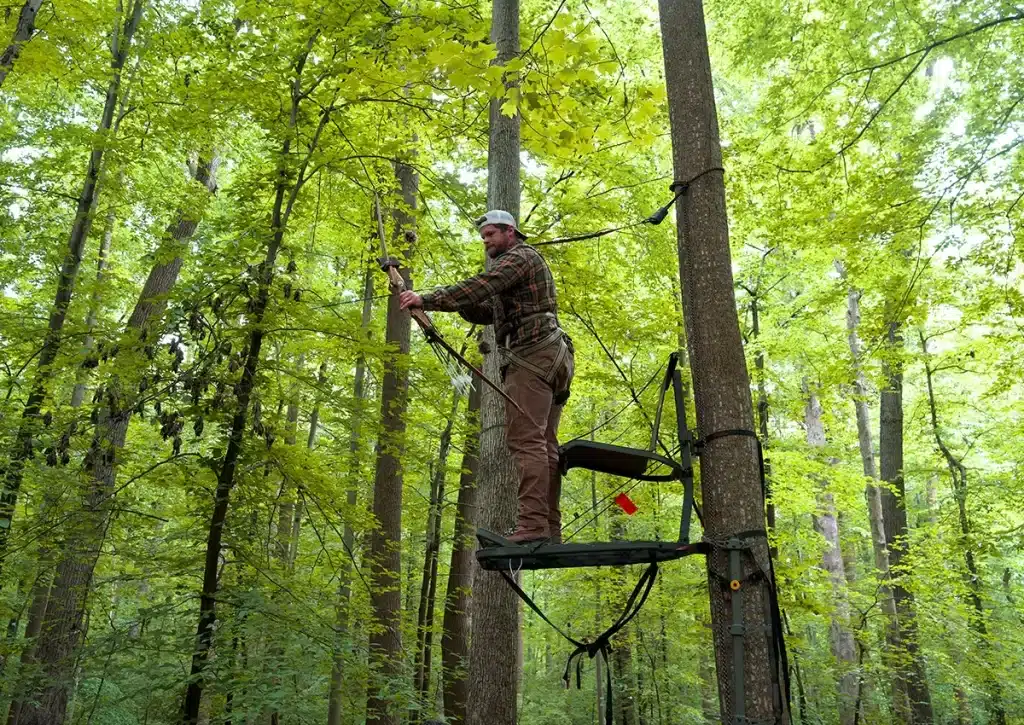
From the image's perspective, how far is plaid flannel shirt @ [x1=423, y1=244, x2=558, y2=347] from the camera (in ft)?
12.9

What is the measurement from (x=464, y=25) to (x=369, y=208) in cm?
280

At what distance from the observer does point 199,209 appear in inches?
368

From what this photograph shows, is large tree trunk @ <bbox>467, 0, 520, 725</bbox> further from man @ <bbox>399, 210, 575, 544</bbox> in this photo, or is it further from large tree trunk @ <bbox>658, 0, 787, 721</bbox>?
large tree trunk @ <bbox>658, 0, 787, 721</bbox>

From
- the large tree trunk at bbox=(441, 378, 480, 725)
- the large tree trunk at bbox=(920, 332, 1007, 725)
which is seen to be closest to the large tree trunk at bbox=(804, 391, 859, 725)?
the large tree trunk at bbox=(920, 332, 1007, 725)

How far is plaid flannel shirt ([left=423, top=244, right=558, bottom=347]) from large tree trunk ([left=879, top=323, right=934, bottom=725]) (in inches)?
346

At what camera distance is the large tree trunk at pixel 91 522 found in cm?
551

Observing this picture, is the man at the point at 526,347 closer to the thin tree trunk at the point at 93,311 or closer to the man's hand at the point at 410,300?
the man's hand at the point at 410,300

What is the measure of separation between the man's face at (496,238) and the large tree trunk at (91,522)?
3.06 metres

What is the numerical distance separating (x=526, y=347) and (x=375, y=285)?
663 cm

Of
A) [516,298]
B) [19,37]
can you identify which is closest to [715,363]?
[516,298]

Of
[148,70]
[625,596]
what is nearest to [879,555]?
[625,596]

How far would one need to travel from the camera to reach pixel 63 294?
28.5ft

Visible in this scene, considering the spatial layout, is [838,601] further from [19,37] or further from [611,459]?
[19,37]

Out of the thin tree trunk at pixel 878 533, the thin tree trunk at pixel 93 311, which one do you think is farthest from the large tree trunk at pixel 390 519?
the thin tree trunk at pixel 878 533
